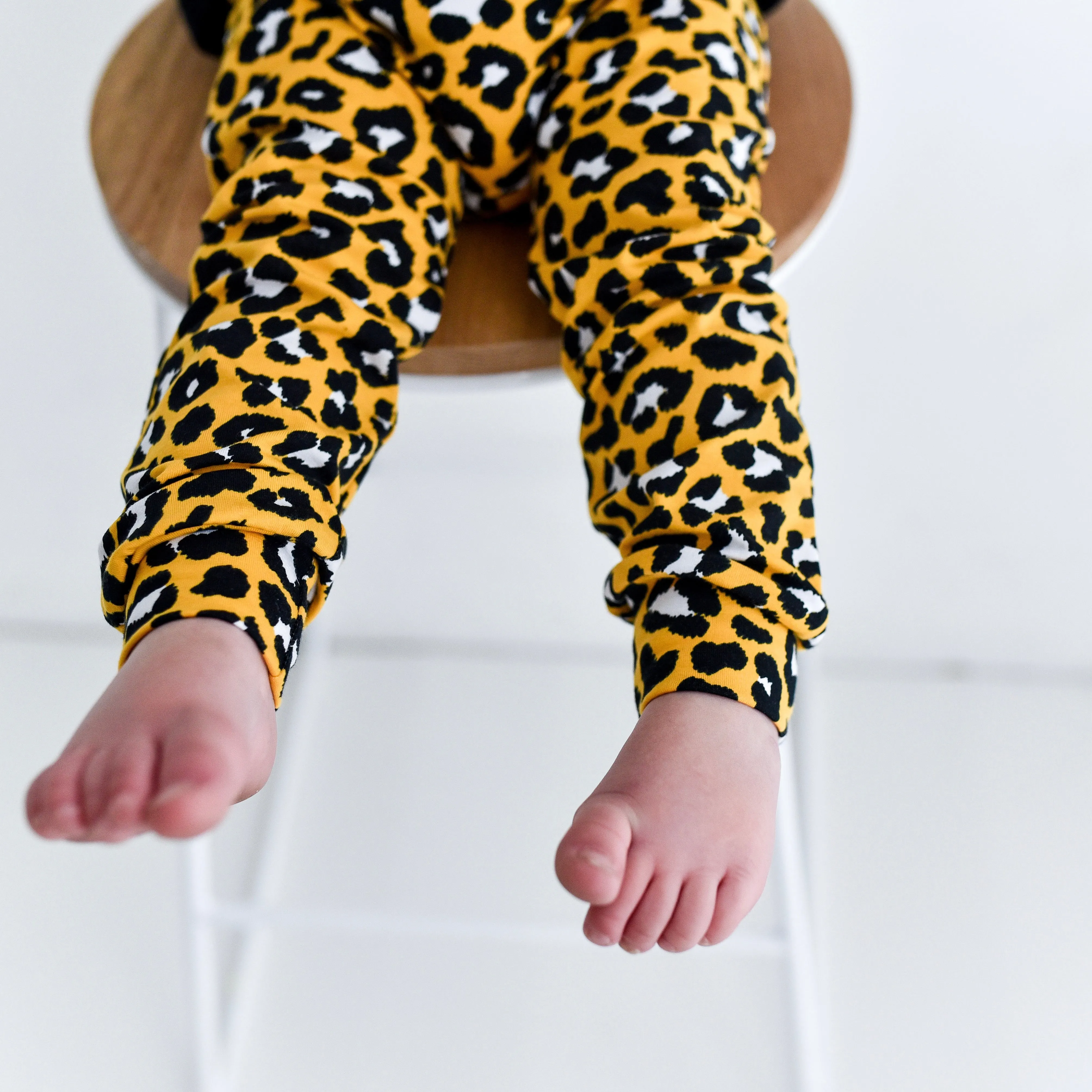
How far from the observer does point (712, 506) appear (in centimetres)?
46

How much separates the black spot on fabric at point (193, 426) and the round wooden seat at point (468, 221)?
5.5 inches

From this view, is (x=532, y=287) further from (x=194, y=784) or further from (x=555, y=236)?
(x=194, y=784)

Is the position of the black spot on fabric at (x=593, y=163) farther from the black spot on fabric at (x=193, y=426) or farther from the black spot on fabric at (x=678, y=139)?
the black spot on fabric at (x=193, y=426)

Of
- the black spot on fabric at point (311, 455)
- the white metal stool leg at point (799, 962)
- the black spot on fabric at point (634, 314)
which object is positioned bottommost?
the white metal stool leg at point (799, 962)

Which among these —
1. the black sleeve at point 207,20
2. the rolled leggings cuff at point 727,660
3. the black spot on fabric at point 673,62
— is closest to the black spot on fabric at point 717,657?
the rolled leggings cuff at point 727,660

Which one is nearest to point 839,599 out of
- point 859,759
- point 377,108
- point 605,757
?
point 859,759

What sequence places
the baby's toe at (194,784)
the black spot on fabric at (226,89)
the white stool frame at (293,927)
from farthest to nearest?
the white stool frame at (293,927) < the black spot on fabric at (226,89) < the baby's toe at (194,784)

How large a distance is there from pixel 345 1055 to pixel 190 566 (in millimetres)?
648

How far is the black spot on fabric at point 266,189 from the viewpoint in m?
0.52

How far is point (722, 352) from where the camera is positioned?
49 cm

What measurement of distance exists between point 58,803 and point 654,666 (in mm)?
243

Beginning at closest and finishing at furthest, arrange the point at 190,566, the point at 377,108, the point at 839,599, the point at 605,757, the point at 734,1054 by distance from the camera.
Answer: the point at 190,566
the point at 377,108
the point at 734,1054
the point at 605,757
the point at 839,599

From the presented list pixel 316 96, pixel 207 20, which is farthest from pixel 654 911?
pixel 207 20

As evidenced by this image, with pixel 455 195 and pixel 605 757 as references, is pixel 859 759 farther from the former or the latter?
pixel 455 195
